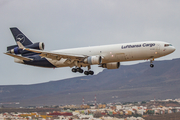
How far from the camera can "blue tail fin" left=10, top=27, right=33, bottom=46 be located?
58.4 metres

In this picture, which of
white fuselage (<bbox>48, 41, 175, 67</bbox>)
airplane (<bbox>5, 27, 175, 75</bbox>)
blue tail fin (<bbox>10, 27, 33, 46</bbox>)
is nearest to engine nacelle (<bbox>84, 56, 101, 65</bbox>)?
airplane (<bbox>5, 27, 175, 75</bbox>)

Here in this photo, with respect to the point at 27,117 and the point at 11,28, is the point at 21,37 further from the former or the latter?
the point at 27,117

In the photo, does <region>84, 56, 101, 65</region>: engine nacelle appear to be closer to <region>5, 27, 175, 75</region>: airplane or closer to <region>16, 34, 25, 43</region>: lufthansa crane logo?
<region>5, 27, 175, 75</region>: airplane

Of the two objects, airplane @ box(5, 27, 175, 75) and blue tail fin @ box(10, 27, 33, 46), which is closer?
airplane @ box(5, 27, 175, 75)

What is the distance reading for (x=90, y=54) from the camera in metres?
52.2

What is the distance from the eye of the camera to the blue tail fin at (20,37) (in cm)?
5844

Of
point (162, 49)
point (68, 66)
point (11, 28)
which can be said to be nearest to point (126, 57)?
point (162, 49)

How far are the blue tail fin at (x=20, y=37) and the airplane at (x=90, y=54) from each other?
0.20m

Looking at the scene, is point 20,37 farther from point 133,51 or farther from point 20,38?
point 133,51

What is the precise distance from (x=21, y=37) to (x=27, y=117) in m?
18.2

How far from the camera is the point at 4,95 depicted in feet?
538

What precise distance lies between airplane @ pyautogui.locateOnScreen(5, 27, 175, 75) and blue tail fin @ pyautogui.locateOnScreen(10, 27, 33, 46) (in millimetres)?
201

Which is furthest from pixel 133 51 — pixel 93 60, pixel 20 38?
pixel 20 38

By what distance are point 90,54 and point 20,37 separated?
15558mm
